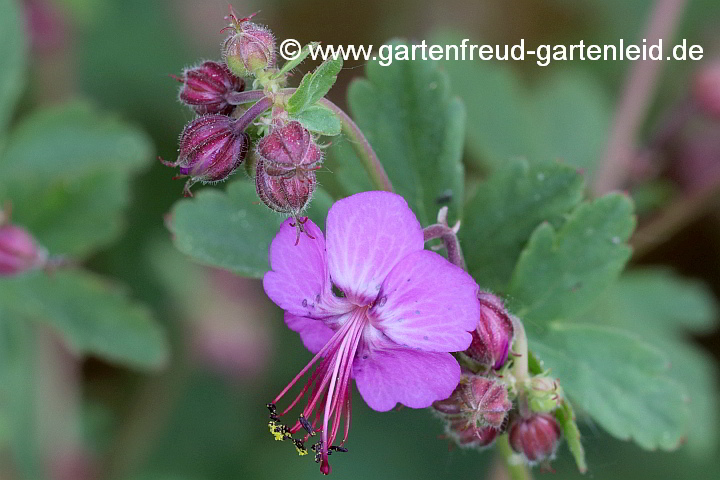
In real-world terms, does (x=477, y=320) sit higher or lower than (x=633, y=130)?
lower

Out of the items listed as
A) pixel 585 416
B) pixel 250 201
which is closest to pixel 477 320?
pixel 250 201

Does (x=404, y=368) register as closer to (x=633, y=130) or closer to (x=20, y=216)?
(x=20, y=216)

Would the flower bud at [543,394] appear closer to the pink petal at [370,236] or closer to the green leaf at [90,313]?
the pink petal at [370,236]

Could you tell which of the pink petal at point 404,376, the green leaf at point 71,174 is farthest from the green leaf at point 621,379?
the green leaf at point 71,174

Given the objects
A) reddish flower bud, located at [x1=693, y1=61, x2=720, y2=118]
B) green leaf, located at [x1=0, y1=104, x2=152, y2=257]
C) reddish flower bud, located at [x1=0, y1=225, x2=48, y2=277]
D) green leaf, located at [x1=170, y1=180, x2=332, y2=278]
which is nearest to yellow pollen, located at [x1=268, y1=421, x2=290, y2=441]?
green leaf, located at [x1=170, y1=180, x2=332, y2=278]

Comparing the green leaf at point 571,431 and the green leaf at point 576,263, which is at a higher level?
the green leaf at point 576,263

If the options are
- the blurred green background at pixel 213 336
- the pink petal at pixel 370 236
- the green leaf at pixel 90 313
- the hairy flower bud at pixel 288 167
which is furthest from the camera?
the blurred green background at pixel 213 336
